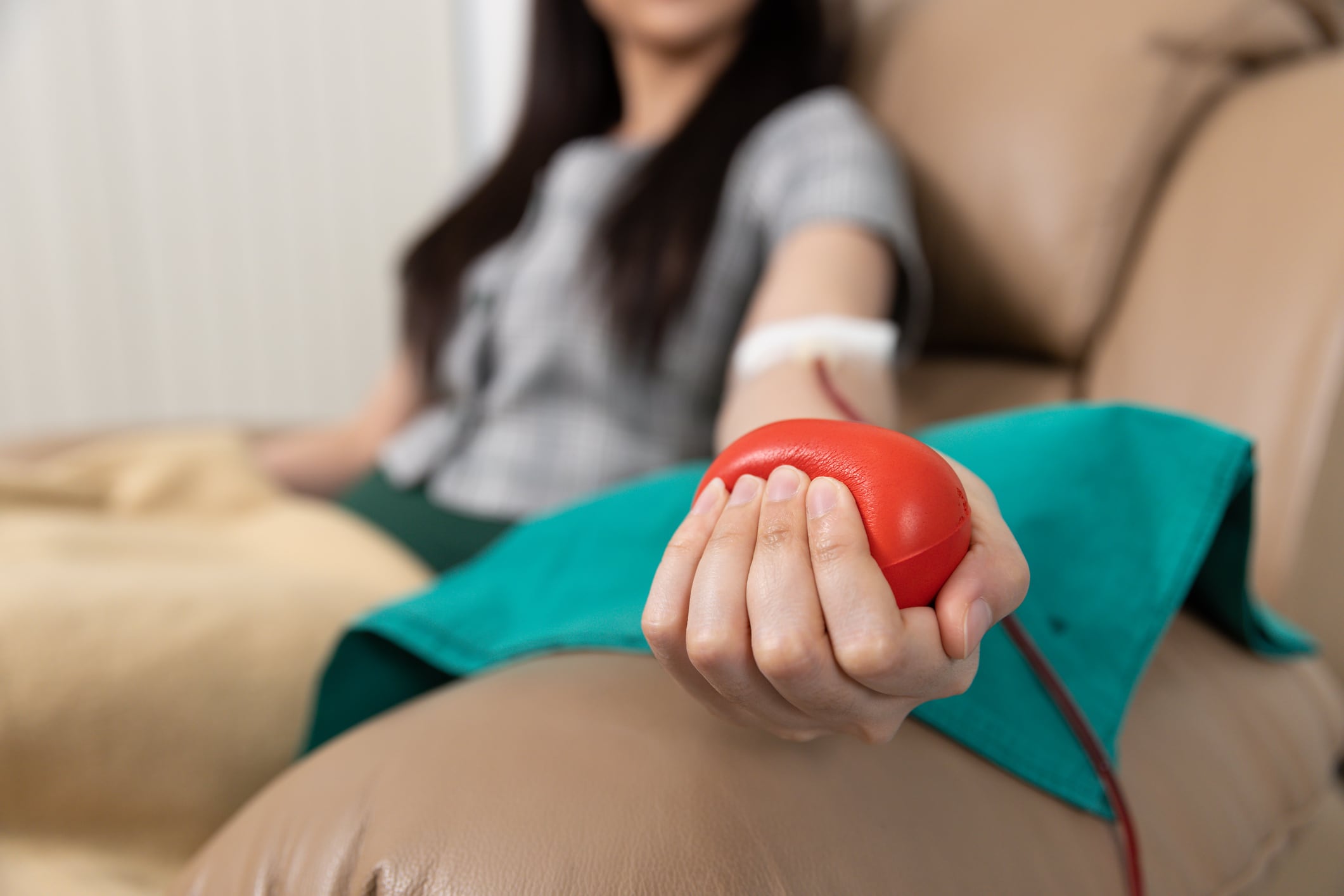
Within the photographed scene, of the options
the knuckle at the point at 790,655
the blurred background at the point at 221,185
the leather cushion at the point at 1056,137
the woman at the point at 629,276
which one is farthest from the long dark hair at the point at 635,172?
the blurred background at the point at 221,185

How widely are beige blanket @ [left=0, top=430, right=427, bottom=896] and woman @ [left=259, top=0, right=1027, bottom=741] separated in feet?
0.89

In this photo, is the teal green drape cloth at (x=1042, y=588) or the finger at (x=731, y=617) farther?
the teal green drape cloth at (x=1042, y=588)

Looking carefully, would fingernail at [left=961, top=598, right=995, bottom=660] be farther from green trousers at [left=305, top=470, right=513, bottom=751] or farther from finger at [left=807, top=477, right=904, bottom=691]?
green trousers at [left=305, top=470, right=513, bottom=751]

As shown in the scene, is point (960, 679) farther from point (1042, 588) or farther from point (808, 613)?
point (1042, 588)

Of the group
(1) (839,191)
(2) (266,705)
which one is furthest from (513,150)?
(2) (266,705)

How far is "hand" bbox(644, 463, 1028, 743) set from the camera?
239 mm

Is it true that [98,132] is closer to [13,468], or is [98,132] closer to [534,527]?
[13,468]

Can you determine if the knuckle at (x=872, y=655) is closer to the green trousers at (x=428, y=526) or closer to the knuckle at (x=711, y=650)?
the knuckle at (x=711, y=650)

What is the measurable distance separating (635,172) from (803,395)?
1.47 ft

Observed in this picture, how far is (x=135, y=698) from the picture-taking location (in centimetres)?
46

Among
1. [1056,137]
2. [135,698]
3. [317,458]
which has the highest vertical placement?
[1056,137]

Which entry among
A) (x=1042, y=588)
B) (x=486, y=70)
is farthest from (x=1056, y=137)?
(x=486, y=70)

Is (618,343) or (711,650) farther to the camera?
(618,343)

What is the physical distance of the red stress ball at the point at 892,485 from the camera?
0.82ft
